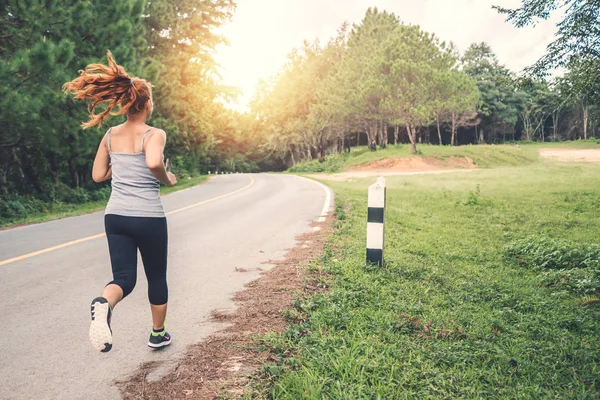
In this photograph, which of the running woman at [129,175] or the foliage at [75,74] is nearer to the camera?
the running woman at [129,175]

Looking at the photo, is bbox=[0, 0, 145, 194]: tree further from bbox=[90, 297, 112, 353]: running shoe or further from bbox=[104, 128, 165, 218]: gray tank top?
bbox=[90, 297, 112, 353]: running shoe

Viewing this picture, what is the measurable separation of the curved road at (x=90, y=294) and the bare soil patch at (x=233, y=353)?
0.14 m

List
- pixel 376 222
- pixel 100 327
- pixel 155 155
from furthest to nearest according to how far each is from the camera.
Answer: pixel 376 222 → pixel 155 155 → pixel 100 327

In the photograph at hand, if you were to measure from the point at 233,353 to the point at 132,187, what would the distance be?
141 cm

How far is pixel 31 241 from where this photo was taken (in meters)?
7.71

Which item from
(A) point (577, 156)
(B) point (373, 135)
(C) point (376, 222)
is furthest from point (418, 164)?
(C) point (376, 222)

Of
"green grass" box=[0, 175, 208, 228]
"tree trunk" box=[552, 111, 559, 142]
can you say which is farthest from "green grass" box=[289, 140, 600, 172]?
"tree trunk" box=[552, 111, 559, 142]

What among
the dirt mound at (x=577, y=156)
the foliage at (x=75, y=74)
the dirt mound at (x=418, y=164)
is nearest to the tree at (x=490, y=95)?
the dirt mound at (x=577, y=156)

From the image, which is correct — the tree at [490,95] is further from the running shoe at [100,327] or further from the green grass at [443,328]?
the running shoe at [100,327]

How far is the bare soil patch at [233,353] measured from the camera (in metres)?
2.65

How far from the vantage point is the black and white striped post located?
5.08m

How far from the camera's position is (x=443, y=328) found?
348 cm

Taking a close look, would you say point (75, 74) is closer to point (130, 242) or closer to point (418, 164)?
point (130, 242)

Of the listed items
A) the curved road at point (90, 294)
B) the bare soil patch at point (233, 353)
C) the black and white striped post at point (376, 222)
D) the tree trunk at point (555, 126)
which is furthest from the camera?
the tree trunk at point (555, 126)
